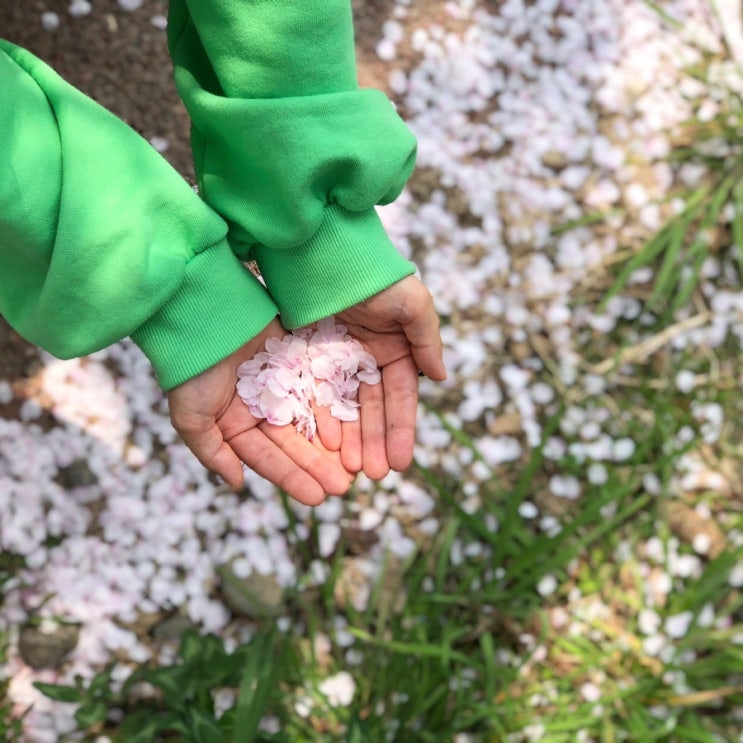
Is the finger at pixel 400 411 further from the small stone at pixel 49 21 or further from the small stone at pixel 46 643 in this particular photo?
the small stone at pixel 49 21

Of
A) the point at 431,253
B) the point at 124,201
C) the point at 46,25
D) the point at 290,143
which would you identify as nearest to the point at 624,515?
the point at 431,253

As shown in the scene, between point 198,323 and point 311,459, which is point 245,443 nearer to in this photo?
point 311,459

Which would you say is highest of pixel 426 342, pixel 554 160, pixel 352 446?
pixel 426 342

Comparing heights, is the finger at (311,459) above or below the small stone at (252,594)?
above

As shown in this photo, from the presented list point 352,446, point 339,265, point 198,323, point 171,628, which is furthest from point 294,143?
point 171,628

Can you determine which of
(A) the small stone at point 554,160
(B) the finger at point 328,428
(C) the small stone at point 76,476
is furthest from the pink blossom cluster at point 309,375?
(A) the small stone at point 554,160

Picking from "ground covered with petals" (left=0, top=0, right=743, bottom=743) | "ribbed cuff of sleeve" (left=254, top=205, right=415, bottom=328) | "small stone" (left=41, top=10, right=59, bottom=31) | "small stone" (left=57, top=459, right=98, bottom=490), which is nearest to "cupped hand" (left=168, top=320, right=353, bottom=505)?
"ribbed cuff of sleeve" (left=254, top=205, right=415, bottom=328)

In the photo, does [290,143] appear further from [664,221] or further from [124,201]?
[664,221]
